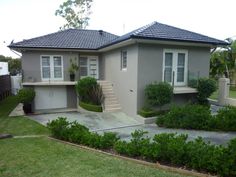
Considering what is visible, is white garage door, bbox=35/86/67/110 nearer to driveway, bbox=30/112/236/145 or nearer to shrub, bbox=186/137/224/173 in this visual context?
driveway, bbox=30/112/236/145

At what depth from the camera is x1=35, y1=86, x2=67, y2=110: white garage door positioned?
45.0 ft

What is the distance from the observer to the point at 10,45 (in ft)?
40.9

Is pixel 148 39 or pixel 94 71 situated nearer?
pixel 148 39

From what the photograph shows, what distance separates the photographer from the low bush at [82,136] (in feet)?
19.0

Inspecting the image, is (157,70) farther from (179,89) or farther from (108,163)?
(108,163)

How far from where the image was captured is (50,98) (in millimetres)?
13984

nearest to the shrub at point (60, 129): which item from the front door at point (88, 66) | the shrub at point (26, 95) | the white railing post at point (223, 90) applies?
the shrub at point (26, 95)

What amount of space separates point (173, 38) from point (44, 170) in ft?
26.7

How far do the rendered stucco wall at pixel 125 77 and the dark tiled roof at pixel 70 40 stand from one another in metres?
A: 1.90

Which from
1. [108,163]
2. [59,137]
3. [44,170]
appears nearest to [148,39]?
[59,137]

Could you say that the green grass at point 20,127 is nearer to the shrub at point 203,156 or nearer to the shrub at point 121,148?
the shrub at point 121,148

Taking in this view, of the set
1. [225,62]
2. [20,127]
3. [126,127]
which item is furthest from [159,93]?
[225,62]

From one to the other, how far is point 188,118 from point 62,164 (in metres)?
5.50

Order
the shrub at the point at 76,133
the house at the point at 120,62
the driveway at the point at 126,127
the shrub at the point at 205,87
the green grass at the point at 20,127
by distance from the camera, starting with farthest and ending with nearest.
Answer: the shrub at the point at 205,87 → the house at the point at 120,62 → the green grass at the point at 20,127 → the driveway at the point at 126,127 → the shrub at the point at 76,133
